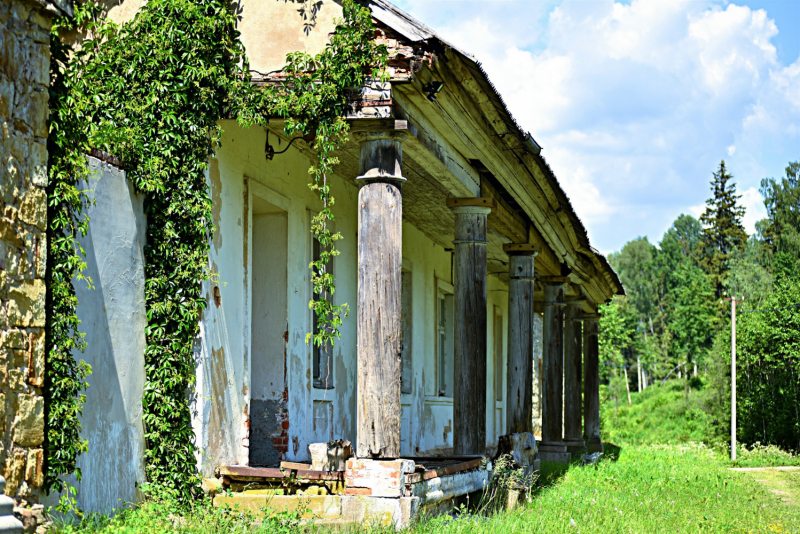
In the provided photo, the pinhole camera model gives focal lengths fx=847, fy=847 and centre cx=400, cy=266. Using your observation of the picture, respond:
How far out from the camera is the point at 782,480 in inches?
720

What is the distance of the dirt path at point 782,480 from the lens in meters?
14.7

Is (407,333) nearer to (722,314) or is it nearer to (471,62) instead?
(471,62)

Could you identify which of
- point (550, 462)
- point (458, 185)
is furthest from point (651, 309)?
point (458, 185)

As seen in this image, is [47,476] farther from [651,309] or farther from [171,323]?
[651,309]

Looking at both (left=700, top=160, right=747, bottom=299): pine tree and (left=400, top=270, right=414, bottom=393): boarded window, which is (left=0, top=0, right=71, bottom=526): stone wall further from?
(left=700, top=160, right=747, bottom=299): pine tree

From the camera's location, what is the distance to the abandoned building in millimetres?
6418

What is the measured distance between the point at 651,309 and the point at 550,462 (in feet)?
203

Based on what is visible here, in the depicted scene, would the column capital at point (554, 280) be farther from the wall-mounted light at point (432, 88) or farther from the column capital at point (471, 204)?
the wall-mounted light at point (432, 88)

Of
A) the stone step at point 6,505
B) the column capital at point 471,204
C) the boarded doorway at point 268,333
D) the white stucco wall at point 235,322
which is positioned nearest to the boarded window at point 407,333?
the white stucco wall at point 235,322

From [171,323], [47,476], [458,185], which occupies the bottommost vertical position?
[47,476]

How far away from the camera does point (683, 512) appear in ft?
32.3

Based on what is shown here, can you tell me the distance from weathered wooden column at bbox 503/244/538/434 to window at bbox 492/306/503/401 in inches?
291

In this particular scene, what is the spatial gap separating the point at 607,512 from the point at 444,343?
21.8ft

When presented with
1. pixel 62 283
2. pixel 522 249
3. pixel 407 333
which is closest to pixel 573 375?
pixel 407 333
